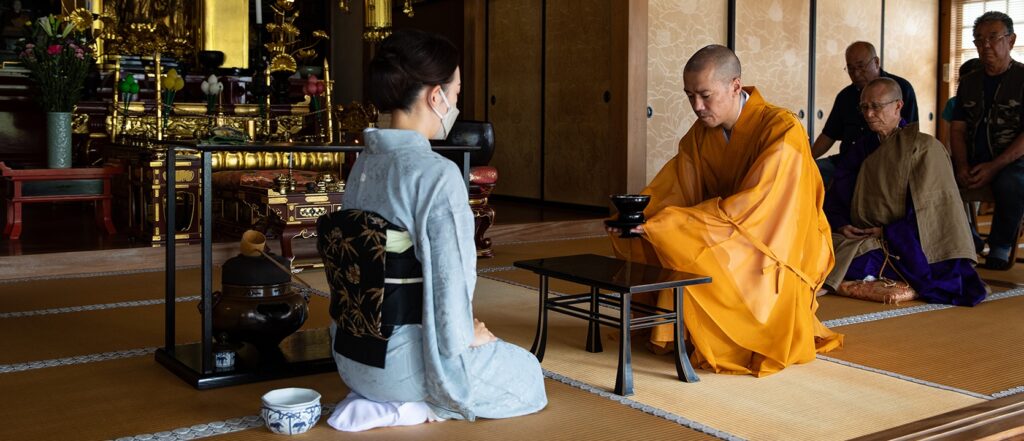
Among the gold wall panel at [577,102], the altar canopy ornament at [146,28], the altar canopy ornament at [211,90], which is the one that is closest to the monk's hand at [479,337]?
the altar canopy ornament at [211,90]

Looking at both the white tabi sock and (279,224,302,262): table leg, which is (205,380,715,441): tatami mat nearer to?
the white tabi sock

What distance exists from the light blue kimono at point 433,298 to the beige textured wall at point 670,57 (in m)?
5.49

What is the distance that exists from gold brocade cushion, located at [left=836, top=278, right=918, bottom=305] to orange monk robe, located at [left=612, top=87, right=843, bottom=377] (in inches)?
49.2

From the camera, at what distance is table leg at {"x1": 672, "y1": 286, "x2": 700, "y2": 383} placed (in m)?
3.04

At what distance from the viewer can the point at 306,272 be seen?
5.32 m

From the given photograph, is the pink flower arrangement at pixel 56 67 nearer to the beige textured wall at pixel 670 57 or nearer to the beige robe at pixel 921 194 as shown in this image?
the beige textured wall at pixel 670 57

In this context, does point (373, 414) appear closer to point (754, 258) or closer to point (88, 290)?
point (754, 258)

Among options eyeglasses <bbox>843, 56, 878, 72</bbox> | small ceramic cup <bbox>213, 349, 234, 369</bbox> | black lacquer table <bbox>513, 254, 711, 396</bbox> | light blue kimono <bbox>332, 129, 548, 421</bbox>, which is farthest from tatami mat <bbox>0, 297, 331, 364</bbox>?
eyeglasses <bbox>843, 56, 878, 72</bbox>

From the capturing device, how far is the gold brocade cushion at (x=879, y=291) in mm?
4539

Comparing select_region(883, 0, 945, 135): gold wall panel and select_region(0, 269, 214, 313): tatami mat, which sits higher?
select_region(883, 0, 945, 135): gold wall panel

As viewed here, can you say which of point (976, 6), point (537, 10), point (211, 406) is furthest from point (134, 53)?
point (976, 6)

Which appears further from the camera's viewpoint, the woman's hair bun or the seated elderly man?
the seated elderly man

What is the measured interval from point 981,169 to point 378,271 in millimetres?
4400

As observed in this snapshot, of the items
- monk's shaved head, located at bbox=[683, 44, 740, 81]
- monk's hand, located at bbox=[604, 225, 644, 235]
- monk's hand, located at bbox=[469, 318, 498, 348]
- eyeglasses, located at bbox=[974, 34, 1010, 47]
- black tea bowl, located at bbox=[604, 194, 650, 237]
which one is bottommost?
monk's hand, located at bbox=[469, 318, 498, 348]
